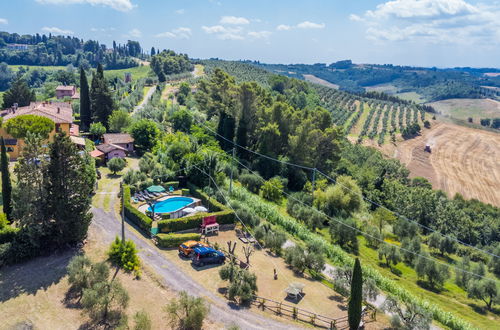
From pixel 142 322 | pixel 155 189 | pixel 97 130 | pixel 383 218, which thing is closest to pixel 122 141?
pixel 97 130

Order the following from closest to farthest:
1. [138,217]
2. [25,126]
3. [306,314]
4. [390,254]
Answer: [306,314] → [138,217] → [390,254] → [25,126]

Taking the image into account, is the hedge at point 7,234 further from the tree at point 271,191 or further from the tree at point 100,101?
the tree at point 100,101

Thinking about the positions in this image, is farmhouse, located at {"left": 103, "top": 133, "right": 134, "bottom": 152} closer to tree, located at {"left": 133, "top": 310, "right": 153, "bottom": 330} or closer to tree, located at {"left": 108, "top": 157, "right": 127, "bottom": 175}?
tree, located at {"left": 108, "top": 157, "right": 127, "bottom": 175}

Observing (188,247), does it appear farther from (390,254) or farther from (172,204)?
(390,254)

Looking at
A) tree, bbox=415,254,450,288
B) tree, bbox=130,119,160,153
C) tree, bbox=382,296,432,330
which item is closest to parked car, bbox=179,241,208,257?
tree, bbox=382,296,432,330

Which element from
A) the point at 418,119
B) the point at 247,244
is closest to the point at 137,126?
the point at 247,244

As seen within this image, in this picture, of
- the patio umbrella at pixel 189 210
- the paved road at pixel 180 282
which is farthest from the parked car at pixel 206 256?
the patio umbrella at pixel 189 210

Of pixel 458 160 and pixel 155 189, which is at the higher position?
pixel 155 189
